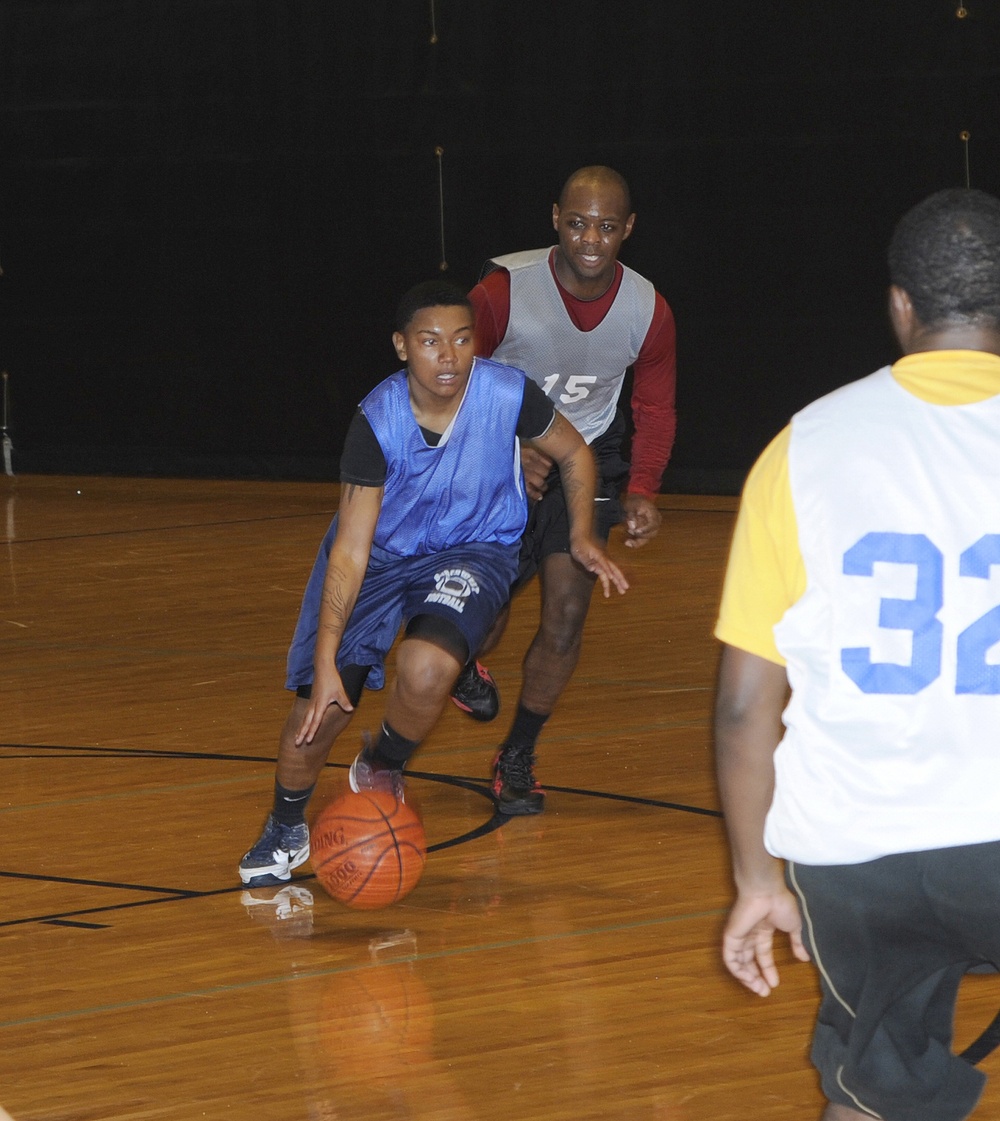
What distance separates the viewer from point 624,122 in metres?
10.8

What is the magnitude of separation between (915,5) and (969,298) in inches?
331

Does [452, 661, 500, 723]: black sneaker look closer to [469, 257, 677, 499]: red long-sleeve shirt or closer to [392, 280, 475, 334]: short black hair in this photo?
[469, 257, 677, 499]: red long-sleeve shirt

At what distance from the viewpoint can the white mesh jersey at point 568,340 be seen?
5.05 m

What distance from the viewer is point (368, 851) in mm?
3904

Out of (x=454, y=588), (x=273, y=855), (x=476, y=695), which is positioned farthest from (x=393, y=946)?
(x=476, y=695)

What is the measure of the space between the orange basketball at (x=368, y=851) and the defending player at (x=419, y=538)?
7.2 inches

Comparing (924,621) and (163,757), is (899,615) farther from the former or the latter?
(163,757)

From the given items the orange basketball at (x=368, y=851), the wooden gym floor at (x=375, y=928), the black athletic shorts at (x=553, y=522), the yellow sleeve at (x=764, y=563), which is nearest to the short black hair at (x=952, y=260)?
the yellow sleeve at (x=764, y=563)

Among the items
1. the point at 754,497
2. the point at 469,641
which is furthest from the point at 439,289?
the point at 754,497

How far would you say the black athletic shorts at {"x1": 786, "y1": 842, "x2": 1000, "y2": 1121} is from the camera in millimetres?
1897

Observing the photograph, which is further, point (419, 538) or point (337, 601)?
point (419, 538)

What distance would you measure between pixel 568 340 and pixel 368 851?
173 cm

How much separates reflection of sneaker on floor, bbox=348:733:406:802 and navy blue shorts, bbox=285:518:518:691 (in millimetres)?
162

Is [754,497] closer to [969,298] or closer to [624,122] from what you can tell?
[969,298]
